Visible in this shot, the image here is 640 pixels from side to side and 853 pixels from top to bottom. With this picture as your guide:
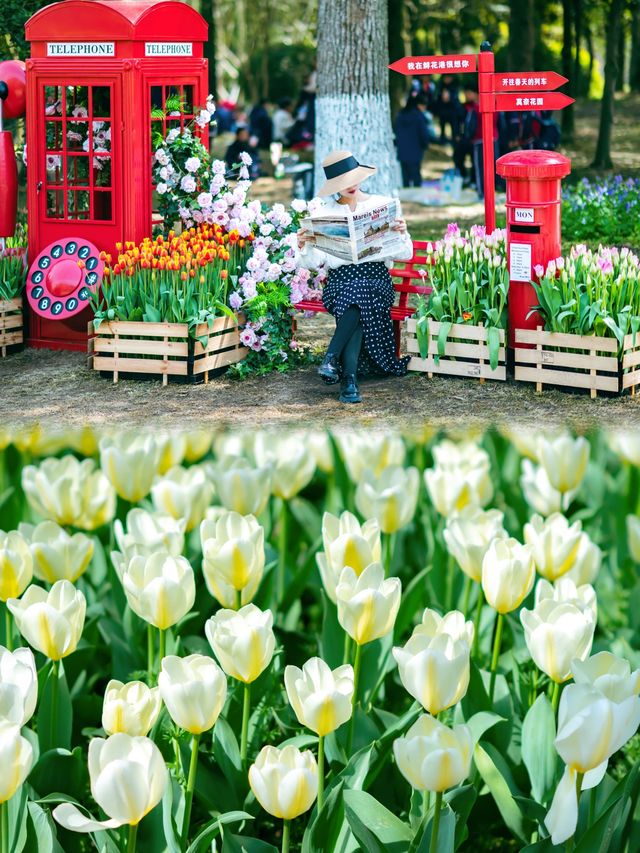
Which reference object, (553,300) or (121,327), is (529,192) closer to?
(553,300)

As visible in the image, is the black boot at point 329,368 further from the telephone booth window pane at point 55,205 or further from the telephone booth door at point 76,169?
the telephone booth window pane at point 55,205

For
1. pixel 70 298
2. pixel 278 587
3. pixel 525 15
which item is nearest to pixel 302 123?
pixel 525 15

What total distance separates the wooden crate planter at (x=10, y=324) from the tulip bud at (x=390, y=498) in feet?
17.2

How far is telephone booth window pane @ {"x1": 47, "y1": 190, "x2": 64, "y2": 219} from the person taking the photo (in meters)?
7.72

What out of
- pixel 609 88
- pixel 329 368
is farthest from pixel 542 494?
pixel 609 88

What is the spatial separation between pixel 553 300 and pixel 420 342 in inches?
29.5

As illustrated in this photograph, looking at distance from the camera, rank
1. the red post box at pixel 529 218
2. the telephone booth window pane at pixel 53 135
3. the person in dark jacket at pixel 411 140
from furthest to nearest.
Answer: the person in dark jacket at pixel 411 140 → the telephone booth window pane at pixel 53 135 → the red post box at pixel 529 218

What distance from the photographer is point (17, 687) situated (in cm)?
185

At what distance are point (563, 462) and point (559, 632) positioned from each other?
0.90 m

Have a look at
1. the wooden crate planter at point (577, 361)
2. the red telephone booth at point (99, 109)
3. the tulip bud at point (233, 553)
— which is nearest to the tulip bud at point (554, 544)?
the tulip bud at point (233, 553)

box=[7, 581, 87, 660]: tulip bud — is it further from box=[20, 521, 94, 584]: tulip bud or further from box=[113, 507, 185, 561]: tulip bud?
box=[20, 521, 94, 584]: tulip bud

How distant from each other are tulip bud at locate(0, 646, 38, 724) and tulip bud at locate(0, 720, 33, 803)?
3 cm

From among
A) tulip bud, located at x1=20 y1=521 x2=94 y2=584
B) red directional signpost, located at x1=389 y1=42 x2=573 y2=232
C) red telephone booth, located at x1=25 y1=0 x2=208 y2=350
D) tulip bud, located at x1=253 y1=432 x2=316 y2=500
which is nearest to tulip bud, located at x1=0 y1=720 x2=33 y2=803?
tulip bud, located at x1=20 y1=521 x2=94 y2=584

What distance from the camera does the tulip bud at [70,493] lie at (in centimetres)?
273
